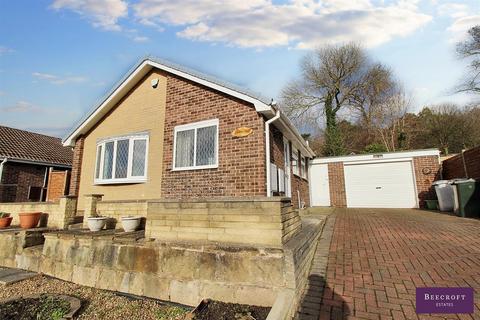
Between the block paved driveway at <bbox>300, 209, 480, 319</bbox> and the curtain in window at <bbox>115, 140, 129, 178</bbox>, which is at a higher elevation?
the curtain in window at <bbox>115, 140, 129, 178</bbox>

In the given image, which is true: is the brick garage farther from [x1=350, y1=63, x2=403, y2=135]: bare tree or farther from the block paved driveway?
[x1=350, y1=63, x2=403, y2=135]: bare tree

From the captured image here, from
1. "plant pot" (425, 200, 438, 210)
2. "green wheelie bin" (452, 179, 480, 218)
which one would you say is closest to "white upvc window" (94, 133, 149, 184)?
"green wheelie bin" (452, 179, 480, 218)

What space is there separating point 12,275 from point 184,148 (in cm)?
516

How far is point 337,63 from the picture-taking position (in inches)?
1042

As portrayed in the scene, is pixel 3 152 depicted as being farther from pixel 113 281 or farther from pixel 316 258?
pixel 316 258

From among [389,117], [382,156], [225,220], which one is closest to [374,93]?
[389,117]

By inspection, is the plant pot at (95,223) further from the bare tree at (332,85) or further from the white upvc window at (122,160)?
the bare tree at (332,85)

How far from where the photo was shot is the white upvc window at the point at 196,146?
7552 millimetres

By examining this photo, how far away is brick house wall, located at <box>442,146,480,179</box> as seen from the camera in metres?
10.8

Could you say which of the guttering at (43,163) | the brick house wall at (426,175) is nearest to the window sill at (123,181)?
the guttering at (43,163)

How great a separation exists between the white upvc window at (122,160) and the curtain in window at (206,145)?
7.17 feet

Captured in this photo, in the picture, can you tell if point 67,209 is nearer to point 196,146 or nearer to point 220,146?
point 196,146

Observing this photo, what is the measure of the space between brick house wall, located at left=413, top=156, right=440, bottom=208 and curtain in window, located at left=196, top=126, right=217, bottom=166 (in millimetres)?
12364

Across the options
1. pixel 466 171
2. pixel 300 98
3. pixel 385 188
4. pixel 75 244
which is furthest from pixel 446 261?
pixel 300 98
